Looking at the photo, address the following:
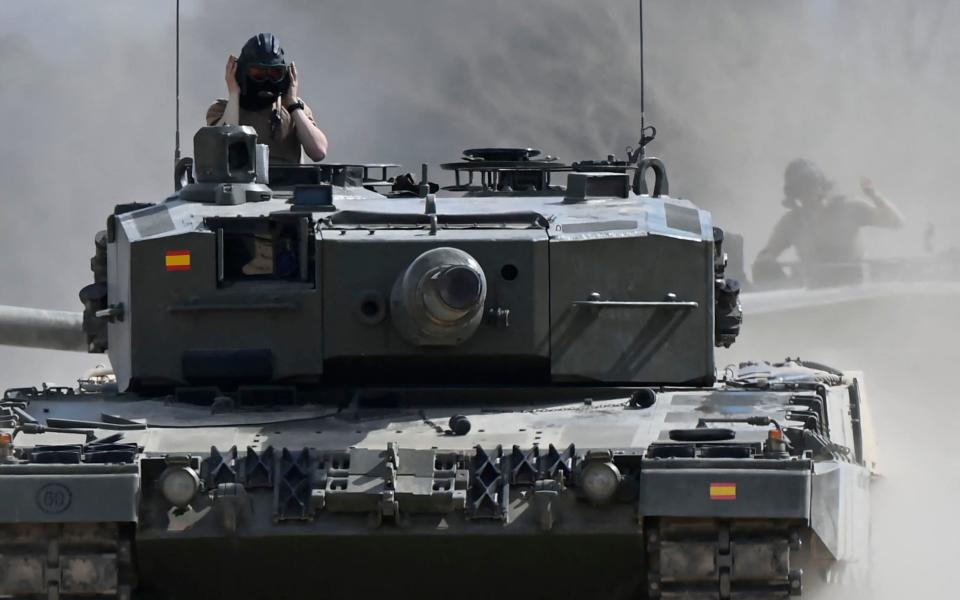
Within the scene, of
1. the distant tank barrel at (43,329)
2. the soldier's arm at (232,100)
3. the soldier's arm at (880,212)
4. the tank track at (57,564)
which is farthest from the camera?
the soldier's arm at (880,212)

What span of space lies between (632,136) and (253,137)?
30.1 meters

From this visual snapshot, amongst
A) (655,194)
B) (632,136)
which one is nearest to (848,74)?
(632,136)

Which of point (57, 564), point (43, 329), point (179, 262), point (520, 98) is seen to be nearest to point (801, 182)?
point (520, 98)

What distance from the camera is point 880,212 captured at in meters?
39.2

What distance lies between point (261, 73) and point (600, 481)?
583 centimetres

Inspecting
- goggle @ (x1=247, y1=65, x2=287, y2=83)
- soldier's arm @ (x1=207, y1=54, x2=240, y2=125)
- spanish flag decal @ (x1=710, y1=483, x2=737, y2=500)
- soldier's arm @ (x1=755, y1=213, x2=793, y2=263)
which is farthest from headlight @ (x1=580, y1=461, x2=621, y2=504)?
soldier's arm @ (x1=755, y1=213, x2=793, y2=263)

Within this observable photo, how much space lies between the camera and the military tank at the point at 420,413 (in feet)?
42.4

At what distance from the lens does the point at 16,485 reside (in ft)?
42.0

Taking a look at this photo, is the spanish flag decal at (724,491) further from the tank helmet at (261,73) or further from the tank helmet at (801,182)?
the tank helmet at (801,182)

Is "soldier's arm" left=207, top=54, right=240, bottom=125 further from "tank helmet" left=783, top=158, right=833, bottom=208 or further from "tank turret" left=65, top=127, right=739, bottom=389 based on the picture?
"tank helmet" left=783, top=158, right=833, bottom=208

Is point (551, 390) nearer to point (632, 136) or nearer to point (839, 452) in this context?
point (839, 452)

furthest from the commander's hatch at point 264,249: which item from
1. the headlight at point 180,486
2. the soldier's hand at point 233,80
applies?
the soldier's hand at point 233,80

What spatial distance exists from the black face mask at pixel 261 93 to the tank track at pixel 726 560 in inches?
238

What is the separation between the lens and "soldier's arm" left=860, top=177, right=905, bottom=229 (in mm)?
39156
